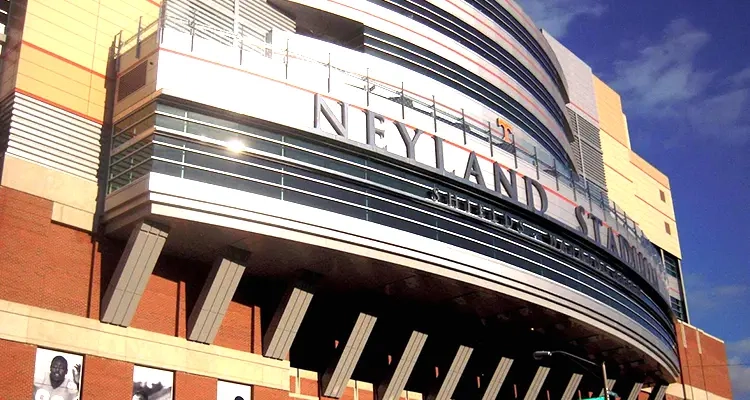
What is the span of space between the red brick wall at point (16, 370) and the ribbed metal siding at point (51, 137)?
6545 millimetres

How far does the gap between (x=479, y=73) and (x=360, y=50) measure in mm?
8253

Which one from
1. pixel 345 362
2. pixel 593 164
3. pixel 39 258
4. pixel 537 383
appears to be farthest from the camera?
pixel 593 164

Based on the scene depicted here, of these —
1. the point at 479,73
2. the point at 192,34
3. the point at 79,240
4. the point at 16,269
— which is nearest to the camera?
the point at 16,269

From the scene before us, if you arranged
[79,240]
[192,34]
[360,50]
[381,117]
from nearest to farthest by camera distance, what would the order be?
[79,240] < [192,34] < [381,117] < [360,50]

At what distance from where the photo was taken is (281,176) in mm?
33531

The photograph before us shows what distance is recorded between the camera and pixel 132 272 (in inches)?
1235

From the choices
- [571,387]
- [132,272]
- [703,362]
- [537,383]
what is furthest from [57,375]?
[703,362]

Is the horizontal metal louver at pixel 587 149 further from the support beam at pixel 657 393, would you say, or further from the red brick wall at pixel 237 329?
the red brick wall at pixel 237 329

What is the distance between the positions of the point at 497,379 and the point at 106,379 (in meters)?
21.7

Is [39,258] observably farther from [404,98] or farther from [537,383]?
[537,383]

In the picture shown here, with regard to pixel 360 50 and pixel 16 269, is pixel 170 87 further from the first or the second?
pixel 360 50

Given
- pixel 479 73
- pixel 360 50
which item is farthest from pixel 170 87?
pixel 479 73

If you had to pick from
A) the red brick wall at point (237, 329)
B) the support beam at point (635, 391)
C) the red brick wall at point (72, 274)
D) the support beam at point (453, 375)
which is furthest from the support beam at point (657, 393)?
the red brick wall at point (72, 274)

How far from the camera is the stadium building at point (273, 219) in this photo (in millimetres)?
31062
